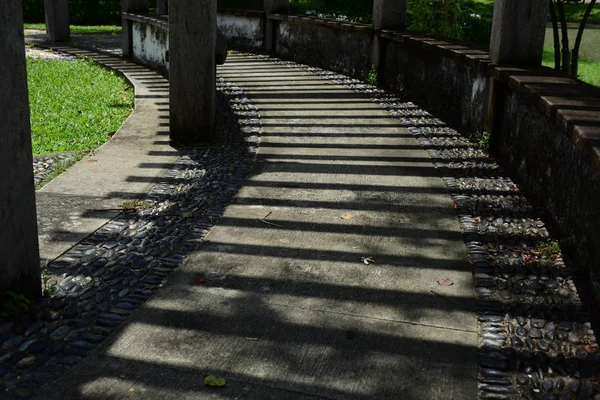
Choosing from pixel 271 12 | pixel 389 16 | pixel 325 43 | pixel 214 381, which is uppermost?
pixel 389 16

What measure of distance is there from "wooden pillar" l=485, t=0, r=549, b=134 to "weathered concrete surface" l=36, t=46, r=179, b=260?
298 cm

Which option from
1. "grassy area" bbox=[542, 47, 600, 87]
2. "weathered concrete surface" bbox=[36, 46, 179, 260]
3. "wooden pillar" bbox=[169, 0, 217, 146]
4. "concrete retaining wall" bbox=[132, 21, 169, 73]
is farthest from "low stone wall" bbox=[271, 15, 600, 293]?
"grassy area" bbox=[542, 47, 600, 87]

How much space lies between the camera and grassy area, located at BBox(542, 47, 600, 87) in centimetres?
1546

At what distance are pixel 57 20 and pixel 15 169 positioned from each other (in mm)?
15082

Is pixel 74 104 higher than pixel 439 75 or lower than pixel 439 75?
lower

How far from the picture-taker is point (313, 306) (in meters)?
3.79

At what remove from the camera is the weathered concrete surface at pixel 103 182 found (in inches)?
187

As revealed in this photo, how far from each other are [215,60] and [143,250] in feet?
10.4

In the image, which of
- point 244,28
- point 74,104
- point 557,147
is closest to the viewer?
point 557,147

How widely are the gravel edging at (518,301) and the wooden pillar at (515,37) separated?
68cm

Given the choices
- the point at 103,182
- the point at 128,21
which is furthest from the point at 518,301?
the point at 128,21

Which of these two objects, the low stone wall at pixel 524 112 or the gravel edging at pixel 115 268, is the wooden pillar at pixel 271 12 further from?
the gravel edging at pixel 115 268

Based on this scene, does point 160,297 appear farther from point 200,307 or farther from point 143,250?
point 143,250

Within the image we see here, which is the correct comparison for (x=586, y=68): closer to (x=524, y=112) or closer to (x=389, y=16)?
(x=389, y=16)
